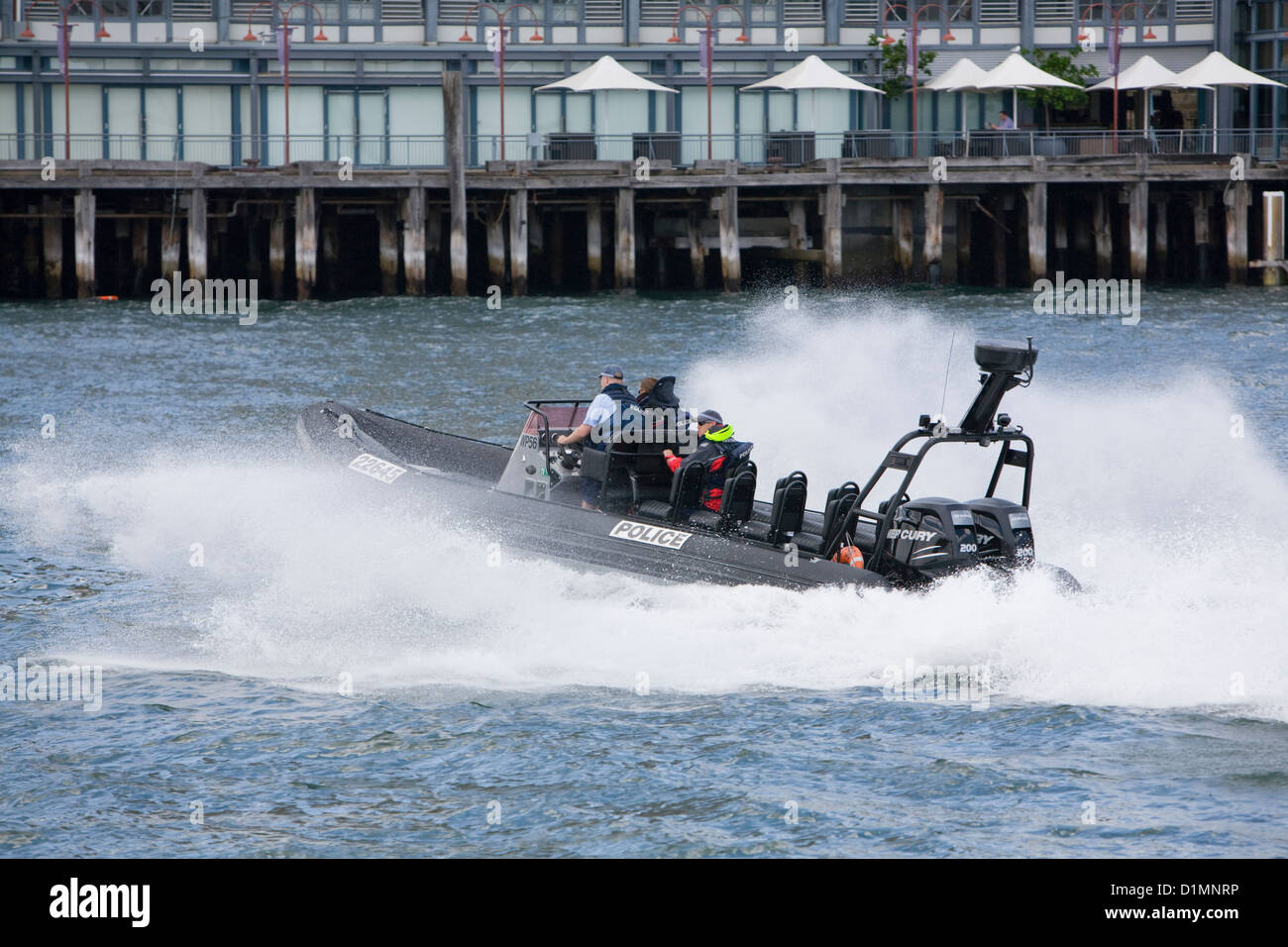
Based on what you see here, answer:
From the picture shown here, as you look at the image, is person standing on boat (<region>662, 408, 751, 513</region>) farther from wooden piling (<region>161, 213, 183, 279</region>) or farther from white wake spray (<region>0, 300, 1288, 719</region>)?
wooden piling (<region>161, 213, 183, 279</region>)

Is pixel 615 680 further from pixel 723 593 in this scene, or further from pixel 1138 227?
pixel 1138 227

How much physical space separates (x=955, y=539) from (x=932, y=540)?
169mm

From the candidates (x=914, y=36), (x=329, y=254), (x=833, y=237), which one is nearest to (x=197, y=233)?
(x=329, y=254)

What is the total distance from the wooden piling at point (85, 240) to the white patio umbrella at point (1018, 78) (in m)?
22.0

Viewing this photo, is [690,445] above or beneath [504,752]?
above

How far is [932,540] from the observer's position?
40.9 ft

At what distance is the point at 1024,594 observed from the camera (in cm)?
1216

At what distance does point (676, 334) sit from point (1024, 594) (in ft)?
68.5

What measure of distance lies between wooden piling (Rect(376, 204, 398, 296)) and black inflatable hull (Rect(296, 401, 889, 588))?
21.0 meters

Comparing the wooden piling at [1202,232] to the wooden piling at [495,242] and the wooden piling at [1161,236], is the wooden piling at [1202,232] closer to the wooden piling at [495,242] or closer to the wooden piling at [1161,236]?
the wooden piling at [1161,236]

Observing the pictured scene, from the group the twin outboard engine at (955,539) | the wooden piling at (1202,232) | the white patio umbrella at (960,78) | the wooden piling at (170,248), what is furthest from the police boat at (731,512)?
the white patio umbrella at (960,78)
